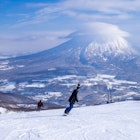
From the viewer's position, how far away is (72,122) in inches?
727

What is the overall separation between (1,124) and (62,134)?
13.0 feet

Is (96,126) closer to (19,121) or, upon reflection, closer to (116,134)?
(116,134)

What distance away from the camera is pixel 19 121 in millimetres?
18797

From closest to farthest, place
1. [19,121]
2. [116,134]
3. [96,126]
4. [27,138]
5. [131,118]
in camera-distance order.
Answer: [27,138]
[116,134]
[96,126]
[19,121]
[131,118]

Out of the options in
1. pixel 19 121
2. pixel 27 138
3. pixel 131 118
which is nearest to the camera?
pixel 27 138

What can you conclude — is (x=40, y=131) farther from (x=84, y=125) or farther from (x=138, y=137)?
(x=138, y=137)

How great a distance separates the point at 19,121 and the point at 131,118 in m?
6.44

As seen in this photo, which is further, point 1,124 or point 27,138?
point 1,124

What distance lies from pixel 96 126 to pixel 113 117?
3.63 m

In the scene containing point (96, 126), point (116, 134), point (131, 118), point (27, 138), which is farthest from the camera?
A: point (131, 118)

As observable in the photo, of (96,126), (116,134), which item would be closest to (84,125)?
(96,126)

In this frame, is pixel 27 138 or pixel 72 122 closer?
pixel 27 138

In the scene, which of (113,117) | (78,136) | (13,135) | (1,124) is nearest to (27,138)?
(13,135)

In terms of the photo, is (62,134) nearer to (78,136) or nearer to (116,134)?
(78,136)
